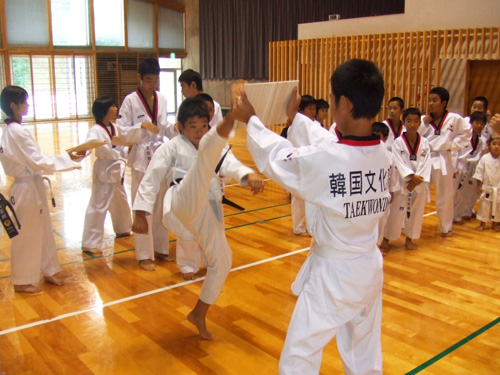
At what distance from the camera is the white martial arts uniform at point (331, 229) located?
2.05 m

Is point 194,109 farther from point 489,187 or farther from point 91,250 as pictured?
point 489,187

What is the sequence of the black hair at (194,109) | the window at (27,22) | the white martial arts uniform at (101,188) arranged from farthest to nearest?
the window at (27,22) < the white martial arts uniform at (101,188) < the black hair at (194,109)

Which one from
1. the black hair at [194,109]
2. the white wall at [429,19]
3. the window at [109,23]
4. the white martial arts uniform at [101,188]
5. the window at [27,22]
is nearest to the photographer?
the black hair at [194,109]

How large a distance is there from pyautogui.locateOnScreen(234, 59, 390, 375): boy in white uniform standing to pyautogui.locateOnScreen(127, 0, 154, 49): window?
1840 cm

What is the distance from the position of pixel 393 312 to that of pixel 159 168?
1.92 meters

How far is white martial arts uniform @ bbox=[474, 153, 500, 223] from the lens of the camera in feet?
18.7

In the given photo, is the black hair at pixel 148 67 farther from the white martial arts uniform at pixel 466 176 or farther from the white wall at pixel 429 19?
the white wall at pixel 429 19

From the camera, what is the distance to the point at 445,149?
18.1ft

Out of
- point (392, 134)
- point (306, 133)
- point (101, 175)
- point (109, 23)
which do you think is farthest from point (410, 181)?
point (109, 23)

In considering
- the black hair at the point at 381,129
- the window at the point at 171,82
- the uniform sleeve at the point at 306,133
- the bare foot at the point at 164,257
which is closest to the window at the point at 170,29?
the window at the point at 171,82

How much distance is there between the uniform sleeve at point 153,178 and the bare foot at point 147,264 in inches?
53.4

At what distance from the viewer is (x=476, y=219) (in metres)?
6.31

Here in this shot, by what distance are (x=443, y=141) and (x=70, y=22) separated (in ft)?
51.4

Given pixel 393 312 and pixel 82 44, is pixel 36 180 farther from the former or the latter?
pixel 82 44
